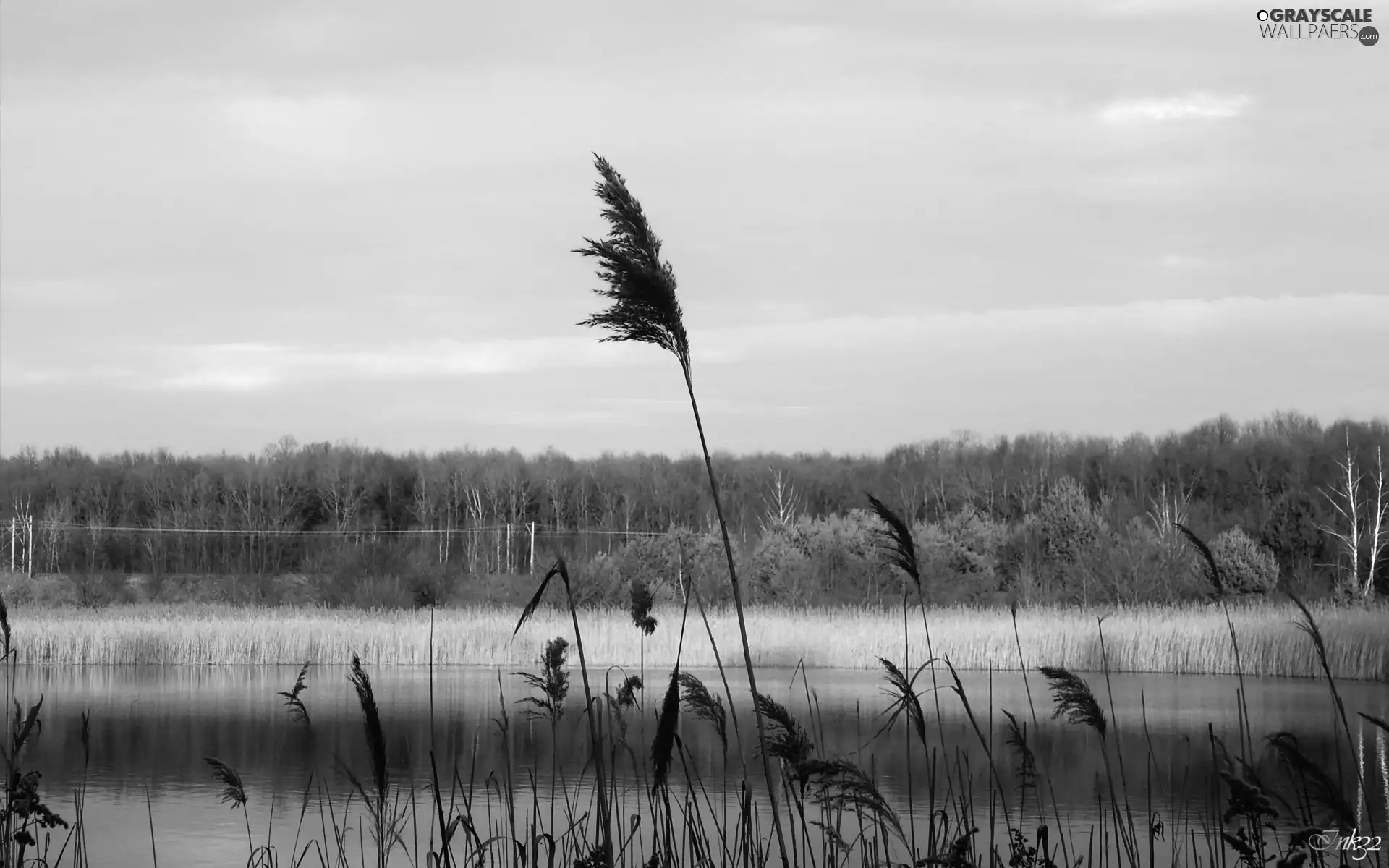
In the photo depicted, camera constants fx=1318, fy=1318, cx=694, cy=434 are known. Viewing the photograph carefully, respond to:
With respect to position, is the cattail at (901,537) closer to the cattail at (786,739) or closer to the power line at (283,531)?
the cattail at (786,739)

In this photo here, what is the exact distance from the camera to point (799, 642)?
17938 mm

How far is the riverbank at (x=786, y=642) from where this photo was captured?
54.3 ft

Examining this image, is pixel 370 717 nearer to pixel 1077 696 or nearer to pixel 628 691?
pixel 628 691

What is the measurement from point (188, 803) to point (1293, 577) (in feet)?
87.4

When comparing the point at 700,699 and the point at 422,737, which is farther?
the point at 422,737

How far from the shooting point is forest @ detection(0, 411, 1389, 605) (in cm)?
2733

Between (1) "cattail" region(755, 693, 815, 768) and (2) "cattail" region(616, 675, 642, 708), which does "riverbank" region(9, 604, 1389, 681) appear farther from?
(1) "cattail" region(755, 693, 815, 768)

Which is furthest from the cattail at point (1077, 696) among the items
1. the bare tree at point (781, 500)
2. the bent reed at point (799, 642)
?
the bare tree at point (781, 500)

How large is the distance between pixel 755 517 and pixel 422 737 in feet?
126

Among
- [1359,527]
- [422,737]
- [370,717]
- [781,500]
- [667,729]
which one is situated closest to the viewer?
[370,717]

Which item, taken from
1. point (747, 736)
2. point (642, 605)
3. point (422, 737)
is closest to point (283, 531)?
point (422, 737)

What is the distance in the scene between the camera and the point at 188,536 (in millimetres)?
47906

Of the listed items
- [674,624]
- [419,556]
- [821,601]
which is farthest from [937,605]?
[419,556]

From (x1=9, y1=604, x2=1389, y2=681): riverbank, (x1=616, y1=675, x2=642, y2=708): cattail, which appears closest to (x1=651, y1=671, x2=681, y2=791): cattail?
(x1=616, y1=675, x2=642, y2=708): cattail
